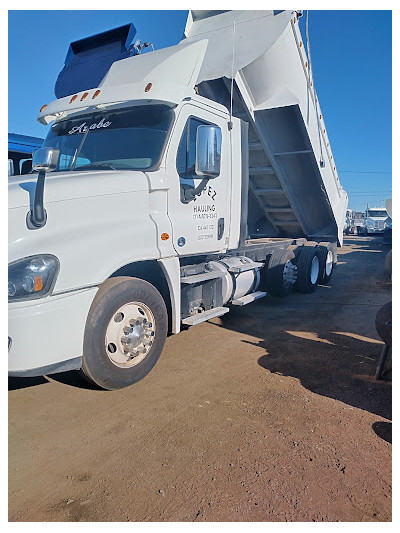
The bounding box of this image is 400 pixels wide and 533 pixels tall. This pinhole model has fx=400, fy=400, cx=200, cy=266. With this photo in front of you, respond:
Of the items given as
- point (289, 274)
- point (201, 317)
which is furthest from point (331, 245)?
point (201, 317)

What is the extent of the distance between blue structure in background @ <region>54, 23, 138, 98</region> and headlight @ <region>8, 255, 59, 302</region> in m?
3.92

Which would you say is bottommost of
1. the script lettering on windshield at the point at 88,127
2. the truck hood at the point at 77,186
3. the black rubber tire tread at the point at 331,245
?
the black rubber tire tread at the point at 331,245

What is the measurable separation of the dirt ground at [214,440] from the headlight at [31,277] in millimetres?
1100

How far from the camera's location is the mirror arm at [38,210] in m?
3.00

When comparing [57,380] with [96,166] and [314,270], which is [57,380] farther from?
[314,270]

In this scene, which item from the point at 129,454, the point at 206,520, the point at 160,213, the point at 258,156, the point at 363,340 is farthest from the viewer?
the point at 258,156

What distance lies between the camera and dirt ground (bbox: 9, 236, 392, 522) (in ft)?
7.63

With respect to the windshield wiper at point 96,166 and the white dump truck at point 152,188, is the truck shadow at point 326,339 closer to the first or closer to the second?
the white dump truck at point 152,188

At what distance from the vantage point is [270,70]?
580cm

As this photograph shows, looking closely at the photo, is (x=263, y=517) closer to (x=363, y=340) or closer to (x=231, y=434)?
(x=231, y=434)

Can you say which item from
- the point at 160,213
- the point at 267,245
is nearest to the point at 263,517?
the point at 160,213

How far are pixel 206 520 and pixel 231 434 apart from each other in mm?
835

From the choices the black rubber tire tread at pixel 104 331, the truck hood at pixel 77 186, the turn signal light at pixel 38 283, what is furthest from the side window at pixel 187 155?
the turn signal light at pixel 38 283

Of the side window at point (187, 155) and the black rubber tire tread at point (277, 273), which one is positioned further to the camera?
the black rubber tire tread at point (277, 273)
